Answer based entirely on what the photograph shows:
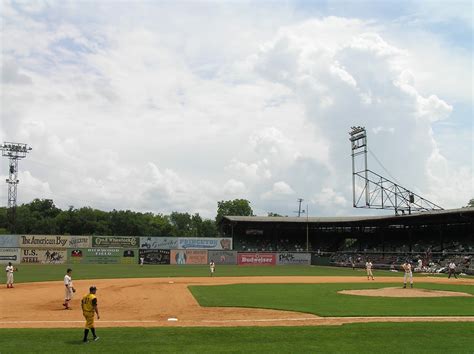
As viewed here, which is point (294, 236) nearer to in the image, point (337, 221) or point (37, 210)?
point (337, 221)

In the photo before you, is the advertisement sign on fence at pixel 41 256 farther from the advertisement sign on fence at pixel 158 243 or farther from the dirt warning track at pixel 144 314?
the dirt warning track at pixel 144 314

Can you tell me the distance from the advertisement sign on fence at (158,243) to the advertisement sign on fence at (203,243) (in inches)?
46.3

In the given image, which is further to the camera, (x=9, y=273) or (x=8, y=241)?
(x=8, y=241)

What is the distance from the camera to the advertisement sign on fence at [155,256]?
79188 mm

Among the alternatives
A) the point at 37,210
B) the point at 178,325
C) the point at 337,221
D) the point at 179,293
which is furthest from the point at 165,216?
the point at 178,325

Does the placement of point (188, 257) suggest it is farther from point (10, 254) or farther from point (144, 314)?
point (144, 314)

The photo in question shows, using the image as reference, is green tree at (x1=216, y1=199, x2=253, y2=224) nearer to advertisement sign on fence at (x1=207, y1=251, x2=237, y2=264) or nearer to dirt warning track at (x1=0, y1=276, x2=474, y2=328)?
advertisement sign on fence at (x1=207, y1=251, x2=237, y2=264)

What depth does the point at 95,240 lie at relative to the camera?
8050 cm

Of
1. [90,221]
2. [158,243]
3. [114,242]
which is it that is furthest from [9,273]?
[90,221]

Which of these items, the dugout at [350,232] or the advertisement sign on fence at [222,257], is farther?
the advertisement sign on fence at [222,257]

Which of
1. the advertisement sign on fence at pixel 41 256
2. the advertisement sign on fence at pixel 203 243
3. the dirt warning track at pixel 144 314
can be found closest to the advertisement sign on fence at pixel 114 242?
the advertisement sign on fence at pixel 41 256

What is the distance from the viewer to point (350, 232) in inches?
3814

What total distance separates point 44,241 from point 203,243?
25.4 metres

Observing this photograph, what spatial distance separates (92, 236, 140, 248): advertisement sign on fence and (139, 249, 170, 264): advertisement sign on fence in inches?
147
